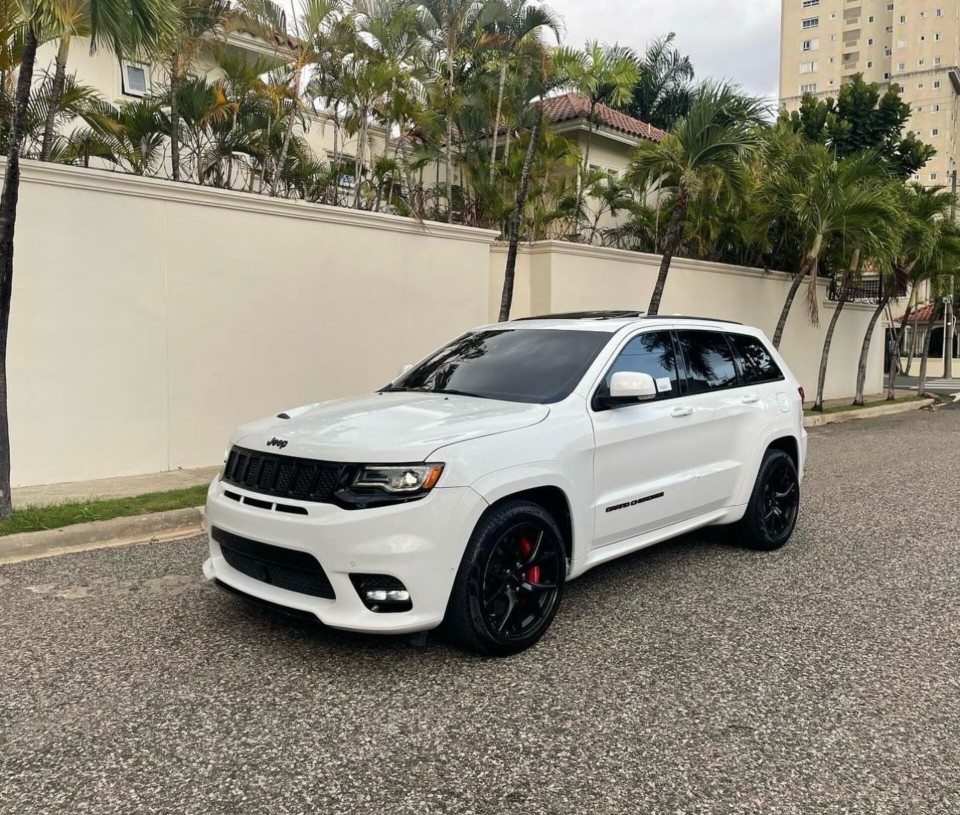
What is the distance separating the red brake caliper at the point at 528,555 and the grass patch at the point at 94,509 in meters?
4.21

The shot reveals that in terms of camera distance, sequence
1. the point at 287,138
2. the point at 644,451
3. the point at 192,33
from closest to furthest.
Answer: the point at 644,451, the point at 192,33, the point at 287,138

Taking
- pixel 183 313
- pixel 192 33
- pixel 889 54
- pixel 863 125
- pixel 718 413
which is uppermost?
pixel 889 54

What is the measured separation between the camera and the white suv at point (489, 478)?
11.9 feet

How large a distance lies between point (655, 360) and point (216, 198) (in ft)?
20.9

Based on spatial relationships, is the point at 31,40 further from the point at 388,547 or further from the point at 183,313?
the point at 388,547

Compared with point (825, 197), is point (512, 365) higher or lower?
lower

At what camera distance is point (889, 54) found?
90.2 m

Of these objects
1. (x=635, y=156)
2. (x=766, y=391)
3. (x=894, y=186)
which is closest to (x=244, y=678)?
(x=766, y=391)

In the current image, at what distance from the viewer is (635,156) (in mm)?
13445

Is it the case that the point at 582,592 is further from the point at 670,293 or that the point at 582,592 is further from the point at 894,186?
the point at 894,186

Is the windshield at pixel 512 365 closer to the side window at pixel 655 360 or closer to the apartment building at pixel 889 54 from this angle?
the side window at pixel 655 360

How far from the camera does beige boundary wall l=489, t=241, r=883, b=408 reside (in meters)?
13.5

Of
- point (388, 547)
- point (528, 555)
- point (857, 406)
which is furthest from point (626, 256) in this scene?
point (388, 547)

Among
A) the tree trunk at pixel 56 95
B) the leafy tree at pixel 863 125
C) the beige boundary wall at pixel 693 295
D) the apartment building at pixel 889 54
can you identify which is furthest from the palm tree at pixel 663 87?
the apartment building at pixel 889 54
